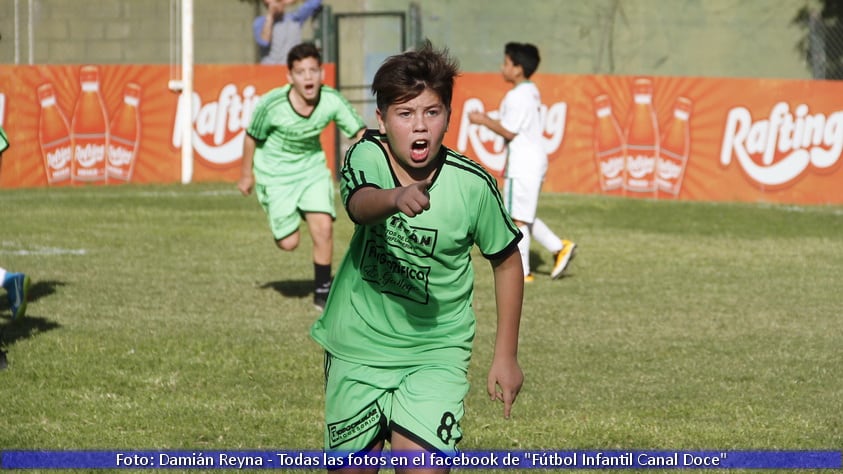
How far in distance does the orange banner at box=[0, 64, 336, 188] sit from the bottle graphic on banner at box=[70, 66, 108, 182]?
0.01m

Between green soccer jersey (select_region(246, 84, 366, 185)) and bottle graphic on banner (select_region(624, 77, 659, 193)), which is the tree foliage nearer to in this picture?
bottle graphic on banner (select_region(624, 77, 659, 193))

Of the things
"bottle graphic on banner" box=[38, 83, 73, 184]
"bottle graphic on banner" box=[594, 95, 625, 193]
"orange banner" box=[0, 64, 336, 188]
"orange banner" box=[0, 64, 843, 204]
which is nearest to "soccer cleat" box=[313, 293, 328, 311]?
"orange banner" box=[0, 64, 843, 204]

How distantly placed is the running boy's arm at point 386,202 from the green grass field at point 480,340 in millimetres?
2559

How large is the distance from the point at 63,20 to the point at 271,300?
1506cm

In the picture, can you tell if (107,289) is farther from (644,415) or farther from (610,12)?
(610,12)

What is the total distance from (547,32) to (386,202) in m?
21.3

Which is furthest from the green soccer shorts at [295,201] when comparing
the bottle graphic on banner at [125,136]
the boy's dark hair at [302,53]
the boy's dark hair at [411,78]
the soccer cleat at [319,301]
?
the bottle graphic on banner at [125,136]

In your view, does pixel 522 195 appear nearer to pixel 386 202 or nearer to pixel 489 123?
pixel 489 123

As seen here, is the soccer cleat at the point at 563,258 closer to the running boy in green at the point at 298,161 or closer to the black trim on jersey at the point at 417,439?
the running boy in green at the point at 298,161

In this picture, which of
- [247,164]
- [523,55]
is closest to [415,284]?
[247,164]

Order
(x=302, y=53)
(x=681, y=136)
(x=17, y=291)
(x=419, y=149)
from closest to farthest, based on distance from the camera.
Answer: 1. (x=419, y=149)
2. (x=17, y=291)
3. (x=302, y=53)
4. (x=681, y=136)

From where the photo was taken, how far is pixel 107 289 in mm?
11289

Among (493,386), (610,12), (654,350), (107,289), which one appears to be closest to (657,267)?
(654,350)

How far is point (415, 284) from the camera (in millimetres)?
4578
